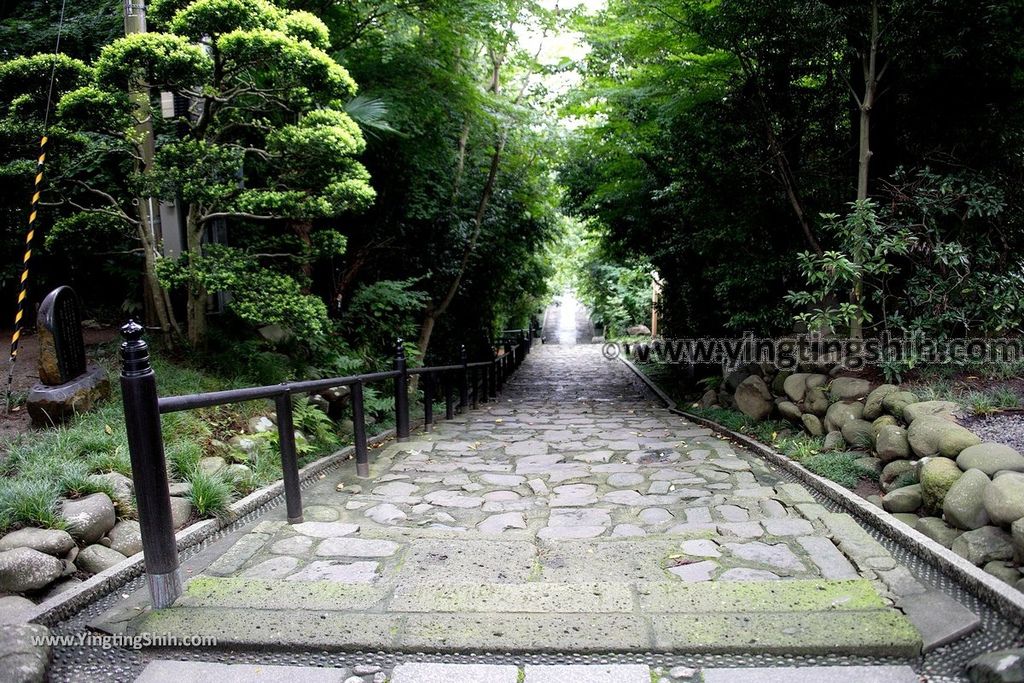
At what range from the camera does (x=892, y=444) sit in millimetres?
4168

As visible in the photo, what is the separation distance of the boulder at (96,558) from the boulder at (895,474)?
4270 mm

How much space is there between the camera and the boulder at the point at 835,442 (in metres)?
4.88

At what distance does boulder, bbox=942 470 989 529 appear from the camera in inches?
119

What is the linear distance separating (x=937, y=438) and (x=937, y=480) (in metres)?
0.47

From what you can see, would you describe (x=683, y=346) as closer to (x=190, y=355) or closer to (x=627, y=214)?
(x=627, y=214)

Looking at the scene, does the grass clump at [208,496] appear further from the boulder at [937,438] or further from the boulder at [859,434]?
the boulder at [859,434]

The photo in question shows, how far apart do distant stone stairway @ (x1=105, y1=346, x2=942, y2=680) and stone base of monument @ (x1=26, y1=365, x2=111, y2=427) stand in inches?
66.6

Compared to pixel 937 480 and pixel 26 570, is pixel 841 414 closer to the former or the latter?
pixel 937 480

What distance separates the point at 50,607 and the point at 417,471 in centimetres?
293

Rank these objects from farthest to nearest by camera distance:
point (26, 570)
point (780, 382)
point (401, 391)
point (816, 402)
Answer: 1. point (780, 382)
2. point (401, 391)
3. point (816, 402)
4. point (26, 570)

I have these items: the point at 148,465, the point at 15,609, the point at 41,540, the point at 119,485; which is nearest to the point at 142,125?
the point at 119,485

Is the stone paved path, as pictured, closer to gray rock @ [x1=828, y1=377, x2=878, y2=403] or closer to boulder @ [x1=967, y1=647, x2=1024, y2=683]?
boulder @ [x1=967, y1=647, x2=1024, y2=683]

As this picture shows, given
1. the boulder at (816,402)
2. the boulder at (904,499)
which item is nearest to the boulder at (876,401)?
the boulder at (816,402)

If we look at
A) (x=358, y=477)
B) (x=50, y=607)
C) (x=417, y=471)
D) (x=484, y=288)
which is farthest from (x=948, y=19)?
(x=484, y=288)
